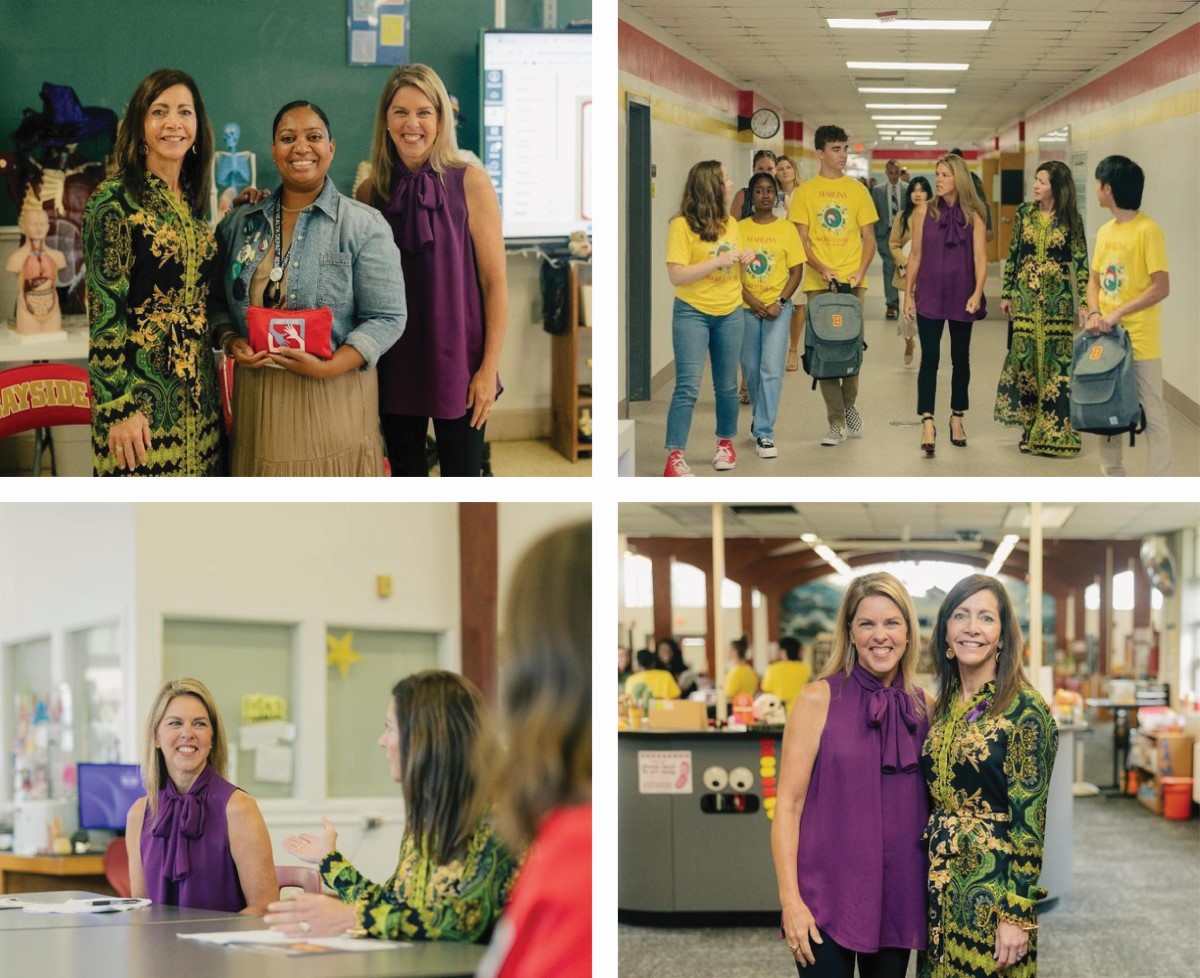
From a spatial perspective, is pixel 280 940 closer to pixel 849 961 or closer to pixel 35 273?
pixel 849 961

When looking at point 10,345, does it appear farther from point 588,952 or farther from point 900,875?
point 900,875

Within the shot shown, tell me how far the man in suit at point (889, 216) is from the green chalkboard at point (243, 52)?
64 centimetres

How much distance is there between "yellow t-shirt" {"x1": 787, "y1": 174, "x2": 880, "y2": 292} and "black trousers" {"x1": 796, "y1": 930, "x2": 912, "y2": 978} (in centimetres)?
116

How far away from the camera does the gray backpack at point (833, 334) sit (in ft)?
8.84

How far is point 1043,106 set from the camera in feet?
8.71

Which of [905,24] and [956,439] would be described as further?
[956,439]

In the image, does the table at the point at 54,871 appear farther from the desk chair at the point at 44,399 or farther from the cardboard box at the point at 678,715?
the cardboard box at the point at 678,715

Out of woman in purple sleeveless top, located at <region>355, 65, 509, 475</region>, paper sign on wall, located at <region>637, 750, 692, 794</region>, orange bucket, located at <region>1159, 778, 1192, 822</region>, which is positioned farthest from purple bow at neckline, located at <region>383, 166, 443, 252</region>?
orange bucket, located at <region>1159, 778, 1192, 822</region>

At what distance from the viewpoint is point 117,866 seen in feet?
9.17

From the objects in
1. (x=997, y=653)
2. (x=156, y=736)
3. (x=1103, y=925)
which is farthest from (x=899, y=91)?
(x=1103, y=925)

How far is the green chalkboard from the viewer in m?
2.75

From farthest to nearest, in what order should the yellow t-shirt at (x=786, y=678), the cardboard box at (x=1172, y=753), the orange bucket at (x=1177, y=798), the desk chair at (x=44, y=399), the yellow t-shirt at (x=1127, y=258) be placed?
the orange bucket at (x=1177, y=798)
the cardboard box at (x=1172, y=753)
the yellow t-shirt at (x=786, y=678)
the desk chair at (x=44, y=399)
the yellow t-shirt at (x=1127, y=258)

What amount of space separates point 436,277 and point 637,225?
1.23 feet

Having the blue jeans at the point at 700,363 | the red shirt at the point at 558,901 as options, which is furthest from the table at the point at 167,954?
the blue jeans at the point at 700,363
